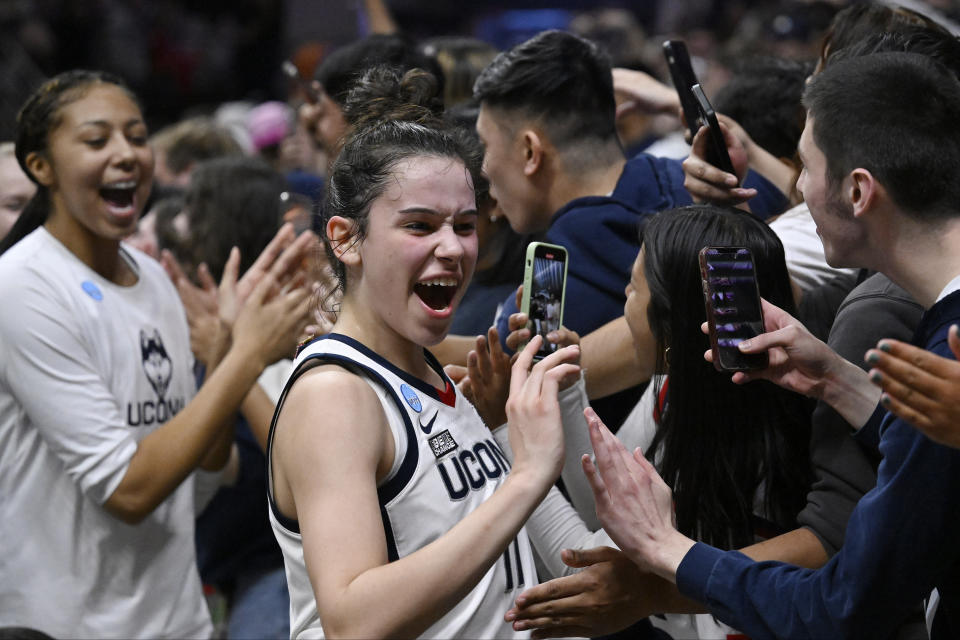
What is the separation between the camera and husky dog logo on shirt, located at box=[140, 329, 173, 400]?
9.50 ft

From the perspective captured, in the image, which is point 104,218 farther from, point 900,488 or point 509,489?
point 900,488

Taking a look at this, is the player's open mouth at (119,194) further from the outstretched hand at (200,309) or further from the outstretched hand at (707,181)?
the outstretched hand at (707,181)

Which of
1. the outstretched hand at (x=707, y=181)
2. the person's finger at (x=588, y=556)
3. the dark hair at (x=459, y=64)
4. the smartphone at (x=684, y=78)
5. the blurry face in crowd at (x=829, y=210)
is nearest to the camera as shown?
the blurry face in crowd at (x=829, y=210)

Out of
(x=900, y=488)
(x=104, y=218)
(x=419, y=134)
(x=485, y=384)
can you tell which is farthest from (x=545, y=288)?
(x=104, y=218)

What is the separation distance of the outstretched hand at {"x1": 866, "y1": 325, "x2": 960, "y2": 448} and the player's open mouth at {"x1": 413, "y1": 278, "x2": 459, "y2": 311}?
0.78 metres

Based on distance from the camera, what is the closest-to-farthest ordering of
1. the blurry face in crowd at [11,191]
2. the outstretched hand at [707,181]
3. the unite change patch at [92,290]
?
the outstretched hand at [707,181], the unite change patch at [92,290], the blurry face in crowd at [11,191]

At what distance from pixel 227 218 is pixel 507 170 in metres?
1.14

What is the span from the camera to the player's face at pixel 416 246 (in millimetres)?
1914

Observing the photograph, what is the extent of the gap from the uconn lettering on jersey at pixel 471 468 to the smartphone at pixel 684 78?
1.03 metres

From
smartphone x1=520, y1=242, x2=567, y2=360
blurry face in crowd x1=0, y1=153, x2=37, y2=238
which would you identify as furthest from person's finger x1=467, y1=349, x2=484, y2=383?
blurry face in crowd x1=0, y1=153, x2=37, y2=238

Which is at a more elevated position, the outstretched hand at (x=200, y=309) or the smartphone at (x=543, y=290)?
the smartphone at (x=543, y=290)

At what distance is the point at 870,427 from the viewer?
1937 millimetres

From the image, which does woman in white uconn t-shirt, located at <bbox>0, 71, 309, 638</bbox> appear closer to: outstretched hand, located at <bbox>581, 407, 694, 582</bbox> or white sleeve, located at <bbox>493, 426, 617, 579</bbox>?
white sleeve, located at <bbox>493, 426, 617, 579</bbox>

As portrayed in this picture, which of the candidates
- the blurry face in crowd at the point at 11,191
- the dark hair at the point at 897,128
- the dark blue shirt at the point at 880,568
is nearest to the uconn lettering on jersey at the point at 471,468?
the dark blue shirt at the point at 880,568
